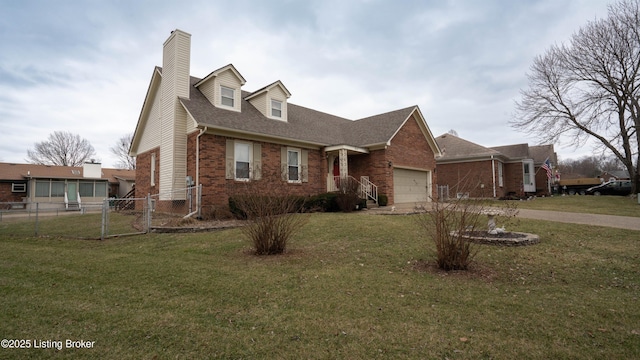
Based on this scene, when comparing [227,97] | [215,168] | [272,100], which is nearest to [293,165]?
[272,100]

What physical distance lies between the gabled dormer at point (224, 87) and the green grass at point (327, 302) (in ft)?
30.0

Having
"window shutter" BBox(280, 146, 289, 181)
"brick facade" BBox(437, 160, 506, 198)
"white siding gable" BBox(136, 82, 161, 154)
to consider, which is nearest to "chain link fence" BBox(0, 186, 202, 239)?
"white siding gable" BBox(136, 82, 161, 154)

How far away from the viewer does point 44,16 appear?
10.1 metres

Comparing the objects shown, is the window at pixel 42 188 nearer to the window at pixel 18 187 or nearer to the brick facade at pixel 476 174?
the window at pixel 18 187

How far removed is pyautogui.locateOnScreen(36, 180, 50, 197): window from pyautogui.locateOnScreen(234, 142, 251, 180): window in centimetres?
2624

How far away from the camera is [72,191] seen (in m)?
29.3

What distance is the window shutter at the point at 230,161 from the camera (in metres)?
12.8

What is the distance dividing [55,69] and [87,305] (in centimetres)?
1759

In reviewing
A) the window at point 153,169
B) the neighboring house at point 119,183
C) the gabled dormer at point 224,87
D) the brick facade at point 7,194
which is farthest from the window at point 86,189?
the gabled dormer at point 224,87

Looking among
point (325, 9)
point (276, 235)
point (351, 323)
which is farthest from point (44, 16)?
point (351, 323)

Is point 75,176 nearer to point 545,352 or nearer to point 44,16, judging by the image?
point 44,16

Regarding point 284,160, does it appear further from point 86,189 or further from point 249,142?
point 86,189

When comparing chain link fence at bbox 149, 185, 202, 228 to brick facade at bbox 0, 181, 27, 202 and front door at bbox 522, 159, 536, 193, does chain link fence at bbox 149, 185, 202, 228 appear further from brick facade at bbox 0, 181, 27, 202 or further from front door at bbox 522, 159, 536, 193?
front door at bbox 522, 159, 536, 193

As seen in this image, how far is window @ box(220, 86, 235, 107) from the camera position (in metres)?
14.6
